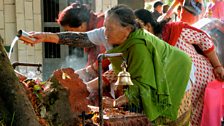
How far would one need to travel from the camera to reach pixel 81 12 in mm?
5766

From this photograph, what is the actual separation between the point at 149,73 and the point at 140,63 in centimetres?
12

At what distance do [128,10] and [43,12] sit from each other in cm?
612

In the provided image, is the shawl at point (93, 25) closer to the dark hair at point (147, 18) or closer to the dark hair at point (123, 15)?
the dark hair at point (147, 18)

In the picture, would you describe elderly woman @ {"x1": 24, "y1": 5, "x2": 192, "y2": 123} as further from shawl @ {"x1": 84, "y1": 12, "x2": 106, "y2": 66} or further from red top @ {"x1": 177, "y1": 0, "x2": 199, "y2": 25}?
red top @ {"x1": 177, "y1": 0, "x2": 199, "y2": 25}

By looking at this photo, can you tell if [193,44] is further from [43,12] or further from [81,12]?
[43,12]

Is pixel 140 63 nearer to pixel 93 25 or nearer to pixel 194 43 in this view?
pixel 194 43

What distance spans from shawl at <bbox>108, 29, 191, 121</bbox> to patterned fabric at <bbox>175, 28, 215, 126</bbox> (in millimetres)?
771

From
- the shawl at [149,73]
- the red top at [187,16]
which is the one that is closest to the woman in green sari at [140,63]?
the shawl at [149,73]

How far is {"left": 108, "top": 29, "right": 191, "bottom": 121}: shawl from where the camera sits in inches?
161

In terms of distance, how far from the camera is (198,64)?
5.29 metres

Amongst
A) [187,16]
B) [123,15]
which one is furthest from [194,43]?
[187,16]

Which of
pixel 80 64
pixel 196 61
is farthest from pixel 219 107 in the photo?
pixel 80 64

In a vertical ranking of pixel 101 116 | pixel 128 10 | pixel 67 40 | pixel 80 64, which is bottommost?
pixel 80 64

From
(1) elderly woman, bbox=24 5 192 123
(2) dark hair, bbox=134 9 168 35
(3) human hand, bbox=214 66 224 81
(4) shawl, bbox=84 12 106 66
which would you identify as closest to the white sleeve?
(2) dark hair, bbox=134 9 168 35
